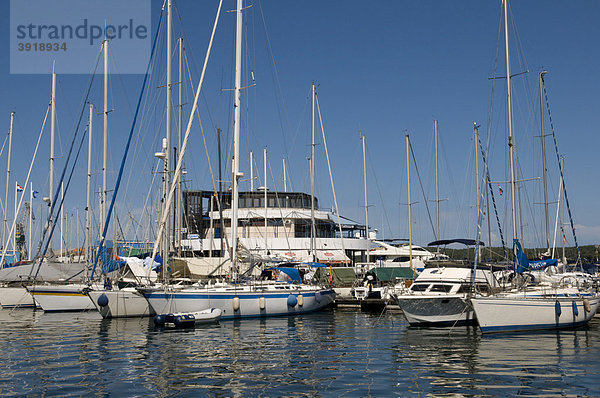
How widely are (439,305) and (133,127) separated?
1965 cm

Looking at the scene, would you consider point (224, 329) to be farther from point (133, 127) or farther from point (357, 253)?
point (357, 253)

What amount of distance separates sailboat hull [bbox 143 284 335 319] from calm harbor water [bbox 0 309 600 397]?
186cm

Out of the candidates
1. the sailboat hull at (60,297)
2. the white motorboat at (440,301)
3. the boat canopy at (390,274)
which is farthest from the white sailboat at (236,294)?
the sailboat hull at (60,297)

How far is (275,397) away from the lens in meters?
14.3

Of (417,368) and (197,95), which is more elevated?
(197,95)

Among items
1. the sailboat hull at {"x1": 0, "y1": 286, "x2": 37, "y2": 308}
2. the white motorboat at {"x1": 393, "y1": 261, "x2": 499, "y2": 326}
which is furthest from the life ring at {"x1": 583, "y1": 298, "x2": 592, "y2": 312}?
the sailboat hull at {"x1": 0, "y1": 286, "x2": 37, "y2": 308}

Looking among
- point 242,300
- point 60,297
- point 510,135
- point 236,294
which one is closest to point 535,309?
point 510,135

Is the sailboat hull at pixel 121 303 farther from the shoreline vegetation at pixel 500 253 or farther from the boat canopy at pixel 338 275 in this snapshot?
the shoreline vegetation at pixel 500 253

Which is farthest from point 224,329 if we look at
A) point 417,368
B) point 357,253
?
point 357,253

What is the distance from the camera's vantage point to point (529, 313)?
25.0 m

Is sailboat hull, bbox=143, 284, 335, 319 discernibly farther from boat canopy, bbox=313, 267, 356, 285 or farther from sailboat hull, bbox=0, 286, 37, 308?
sailboat hull, bbox=0, 286, 37, 308

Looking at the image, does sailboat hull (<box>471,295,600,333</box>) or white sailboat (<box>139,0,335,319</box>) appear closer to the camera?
sailboat hull (<box>471,295,600,333</box>)

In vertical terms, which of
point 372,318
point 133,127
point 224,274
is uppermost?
point 133,127

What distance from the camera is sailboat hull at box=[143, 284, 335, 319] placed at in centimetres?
2932
